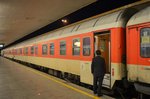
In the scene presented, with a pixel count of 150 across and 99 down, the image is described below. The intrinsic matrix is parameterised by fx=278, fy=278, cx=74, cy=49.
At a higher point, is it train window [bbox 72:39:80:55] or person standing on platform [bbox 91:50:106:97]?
train window [bbox 72:39:80:55]

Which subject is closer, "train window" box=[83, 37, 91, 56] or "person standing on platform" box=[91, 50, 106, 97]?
"person standing on platform" box=[91, 50, 106, 97]

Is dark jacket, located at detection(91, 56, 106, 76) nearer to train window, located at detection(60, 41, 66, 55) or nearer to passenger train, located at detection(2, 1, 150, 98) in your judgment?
passenger train, located at detection(2, 1, 150, 98)

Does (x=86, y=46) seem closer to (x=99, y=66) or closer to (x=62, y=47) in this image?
(x=99, y=66)

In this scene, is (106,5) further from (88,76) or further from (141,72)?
(141,72)

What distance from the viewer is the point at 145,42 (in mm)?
8023

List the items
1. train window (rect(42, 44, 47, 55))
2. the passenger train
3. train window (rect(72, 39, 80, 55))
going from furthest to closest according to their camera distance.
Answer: train window (rect(42, 44, 47, 55))
train window (rect(72, 39, 80, 55))
the passenger train

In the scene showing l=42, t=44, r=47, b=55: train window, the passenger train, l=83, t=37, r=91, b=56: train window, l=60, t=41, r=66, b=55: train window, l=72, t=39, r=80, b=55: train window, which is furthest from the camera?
l=42, t=44, r=47, b=55: train window

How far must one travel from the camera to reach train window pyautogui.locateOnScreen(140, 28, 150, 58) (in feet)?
25.9

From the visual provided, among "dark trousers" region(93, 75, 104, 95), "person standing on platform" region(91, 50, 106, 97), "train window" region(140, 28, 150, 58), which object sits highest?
"train window" region(140, 28, 150, 58)

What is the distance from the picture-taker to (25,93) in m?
10.5

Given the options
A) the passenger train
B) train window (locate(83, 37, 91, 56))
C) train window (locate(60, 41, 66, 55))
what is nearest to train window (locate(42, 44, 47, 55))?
train window (locate(60, 41, 66, 55))

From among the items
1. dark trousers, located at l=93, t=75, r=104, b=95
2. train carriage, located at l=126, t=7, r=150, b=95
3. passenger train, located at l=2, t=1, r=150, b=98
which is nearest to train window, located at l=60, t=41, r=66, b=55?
passenger train, located at l=2, t=1, r=150, b=98

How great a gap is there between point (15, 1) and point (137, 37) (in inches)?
312

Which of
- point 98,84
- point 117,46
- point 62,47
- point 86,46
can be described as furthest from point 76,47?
point 117,46
